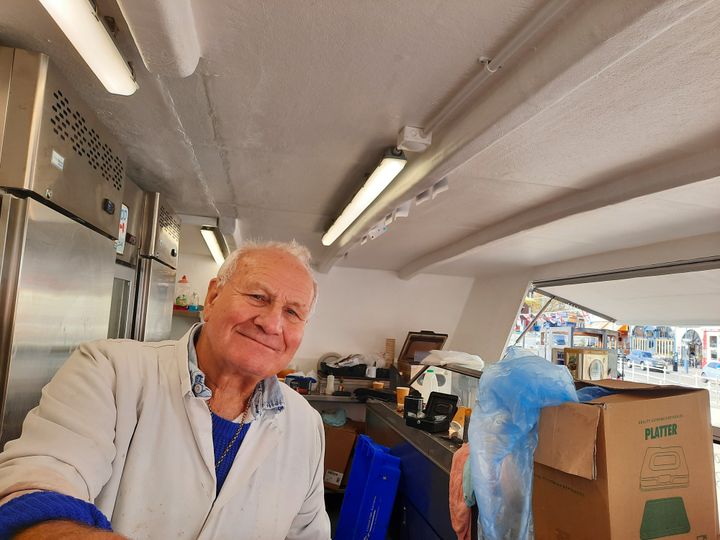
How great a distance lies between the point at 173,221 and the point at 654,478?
3.49 metres

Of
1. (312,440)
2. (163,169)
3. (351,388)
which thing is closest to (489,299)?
(351,388)

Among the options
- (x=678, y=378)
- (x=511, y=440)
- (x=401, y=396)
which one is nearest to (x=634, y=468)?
(x=511, y=440)

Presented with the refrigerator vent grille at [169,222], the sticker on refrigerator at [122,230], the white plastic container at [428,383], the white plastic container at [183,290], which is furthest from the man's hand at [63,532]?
the white plastic container at [183,290]

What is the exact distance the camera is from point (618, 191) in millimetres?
2627

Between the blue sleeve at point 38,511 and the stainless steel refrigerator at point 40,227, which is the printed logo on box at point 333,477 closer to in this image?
the stainless steel refrigerator at point 40,227

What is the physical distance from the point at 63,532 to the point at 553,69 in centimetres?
171

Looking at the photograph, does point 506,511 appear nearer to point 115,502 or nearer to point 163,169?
point 115,502

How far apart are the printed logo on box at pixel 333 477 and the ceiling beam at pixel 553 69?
376 centimetres

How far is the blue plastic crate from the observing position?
3.13m

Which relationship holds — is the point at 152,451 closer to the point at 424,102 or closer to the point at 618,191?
the point at 424,102

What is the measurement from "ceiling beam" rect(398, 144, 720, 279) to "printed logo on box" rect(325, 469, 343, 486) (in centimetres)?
294

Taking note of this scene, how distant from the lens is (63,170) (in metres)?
1.65

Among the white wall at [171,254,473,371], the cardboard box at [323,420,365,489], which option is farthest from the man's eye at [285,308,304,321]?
the white wall at [171,254,473,371]

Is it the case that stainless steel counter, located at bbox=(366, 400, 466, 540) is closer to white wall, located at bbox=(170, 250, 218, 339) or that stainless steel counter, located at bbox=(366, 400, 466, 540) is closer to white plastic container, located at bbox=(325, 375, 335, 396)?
white plastic container, located at bbox=(325, 375, 335, 396)
